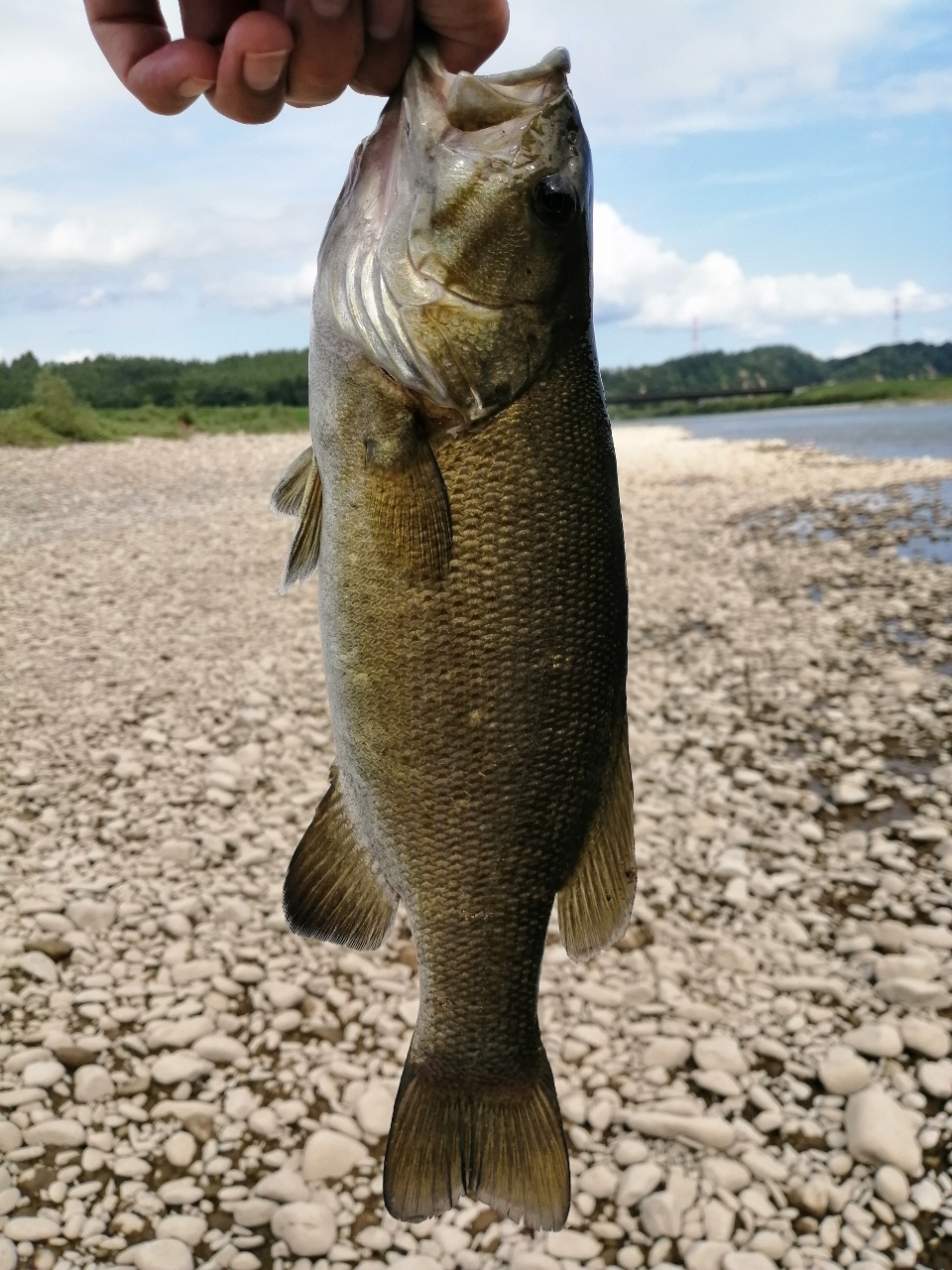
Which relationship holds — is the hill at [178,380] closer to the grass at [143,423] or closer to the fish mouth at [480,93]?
the grass at [143,423]

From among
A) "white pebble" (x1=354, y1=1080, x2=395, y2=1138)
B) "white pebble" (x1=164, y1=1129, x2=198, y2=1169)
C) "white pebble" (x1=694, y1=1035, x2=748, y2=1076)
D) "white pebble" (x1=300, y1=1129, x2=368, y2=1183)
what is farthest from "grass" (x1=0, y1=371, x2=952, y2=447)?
"white pebble" (x1=694, y1=1035, x2=748, y2=1076)

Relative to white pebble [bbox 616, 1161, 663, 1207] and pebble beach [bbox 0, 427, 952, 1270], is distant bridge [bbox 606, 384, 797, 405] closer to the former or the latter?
pebble beach [bbox 0, 427, 952, 1270]

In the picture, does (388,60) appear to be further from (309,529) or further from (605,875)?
(605,875)

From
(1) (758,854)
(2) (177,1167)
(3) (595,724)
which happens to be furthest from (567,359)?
(1) (758,854)

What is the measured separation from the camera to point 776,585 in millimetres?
13727

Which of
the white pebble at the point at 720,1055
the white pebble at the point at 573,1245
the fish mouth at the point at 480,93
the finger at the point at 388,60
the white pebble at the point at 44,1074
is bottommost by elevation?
the white pebble at the point at 573,1245

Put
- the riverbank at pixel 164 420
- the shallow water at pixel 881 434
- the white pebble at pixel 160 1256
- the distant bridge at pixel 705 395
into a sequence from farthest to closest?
the distant bridge at pixel 705 395
the shallow water at pixel 881 434
the riverbank at pixel 164 420
the white pebble at pixel 160 1256

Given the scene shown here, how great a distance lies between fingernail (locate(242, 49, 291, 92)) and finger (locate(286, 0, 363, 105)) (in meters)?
0.04

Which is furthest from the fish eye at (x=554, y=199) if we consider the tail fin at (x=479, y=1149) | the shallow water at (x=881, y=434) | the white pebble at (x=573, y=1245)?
the shallow water at (x=881, y=434)

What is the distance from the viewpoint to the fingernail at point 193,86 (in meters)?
2.13

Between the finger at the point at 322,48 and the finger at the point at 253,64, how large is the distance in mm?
25

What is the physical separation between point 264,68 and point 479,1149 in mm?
2373

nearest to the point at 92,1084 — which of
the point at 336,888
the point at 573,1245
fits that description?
the point at 573,1245

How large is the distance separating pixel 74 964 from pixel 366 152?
4750 mm
